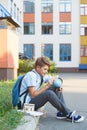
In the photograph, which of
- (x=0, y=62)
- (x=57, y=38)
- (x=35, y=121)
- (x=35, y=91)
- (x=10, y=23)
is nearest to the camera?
→ (x=35, y=121)

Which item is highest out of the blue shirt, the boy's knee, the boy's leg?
the blue shirt

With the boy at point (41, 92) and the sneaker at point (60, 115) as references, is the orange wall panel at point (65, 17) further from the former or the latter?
the boy at point (41, 92)

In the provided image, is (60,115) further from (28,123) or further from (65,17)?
(65,17)

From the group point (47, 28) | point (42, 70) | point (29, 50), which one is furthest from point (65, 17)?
point (42, 70)

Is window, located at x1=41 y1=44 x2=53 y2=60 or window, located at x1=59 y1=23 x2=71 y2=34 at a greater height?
window, located at x1=59 y1=23 x2=71 y2=34

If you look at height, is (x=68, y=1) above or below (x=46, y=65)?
above

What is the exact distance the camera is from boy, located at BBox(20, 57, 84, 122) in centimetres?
730

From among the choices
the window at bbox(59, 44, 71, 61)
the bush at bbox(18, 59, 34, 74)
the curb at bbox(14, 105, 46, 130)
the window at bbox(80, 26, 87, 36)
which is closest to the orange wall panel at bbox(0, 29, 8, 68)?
the curb at bbox(14, 105, 46, 130)

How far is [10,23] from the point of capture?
2006 cm

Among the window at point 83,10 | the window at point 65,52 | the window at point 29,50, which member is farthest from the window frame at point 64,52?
the window at point 83,10

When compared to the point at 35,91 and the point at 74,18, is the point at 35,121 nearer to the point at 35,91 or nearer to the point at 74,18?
the point at 35,91

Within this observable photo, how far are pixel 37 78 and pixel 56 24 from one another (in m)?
47.6

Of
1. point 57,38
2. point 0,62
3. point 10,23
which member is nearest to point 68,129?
point 0,62

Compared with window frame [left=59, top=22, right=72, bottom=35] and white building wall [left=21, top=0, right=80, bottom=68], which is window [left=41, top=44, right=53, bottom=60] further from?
window frame [left=59, top=22, right=72, bottom=35]
